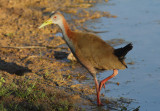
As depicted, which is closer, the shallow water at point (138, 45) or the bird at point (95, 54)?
the bird at point (95, 54)

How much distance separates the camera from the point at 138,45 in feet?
25.8

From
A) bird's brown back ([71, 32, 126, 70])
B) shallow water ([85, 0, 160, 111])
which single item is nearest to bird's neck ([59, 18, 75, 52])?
bird's brown back ([71, 32, 126, 70])

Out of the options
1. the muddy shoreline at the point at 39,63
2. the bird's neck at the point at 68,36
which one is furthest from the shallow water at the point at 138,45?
the bird's neck at the point at 68,36

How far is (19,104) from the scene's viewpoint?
465 centimetres

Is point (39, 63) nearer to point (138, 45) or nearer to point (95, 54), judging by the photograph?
point (95, 54)

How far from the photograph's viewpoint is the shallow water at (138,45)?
5602mm

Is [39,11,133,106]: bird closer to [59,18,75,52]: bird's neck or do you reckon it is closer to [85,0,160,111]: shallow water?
[59,18,75,52]: bird's neck

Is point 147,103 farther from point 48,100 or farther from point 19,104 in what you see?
point 19,104

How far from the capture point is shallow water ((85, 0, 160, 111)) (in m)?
5.60

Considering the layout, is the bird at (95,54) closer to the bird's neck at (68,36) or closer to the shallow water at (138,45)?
the bird's neck at (68,36)

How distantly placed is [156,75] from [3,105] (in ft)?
10.6

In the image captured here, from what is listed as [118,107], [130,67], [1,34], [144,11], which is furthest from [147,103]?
[144,11]

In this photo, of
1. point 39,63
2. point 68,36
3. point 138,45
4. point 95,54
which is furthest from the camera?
point 138,45

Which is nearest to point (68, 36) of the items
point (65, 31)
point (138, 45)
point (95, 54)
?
point (65, 31)
